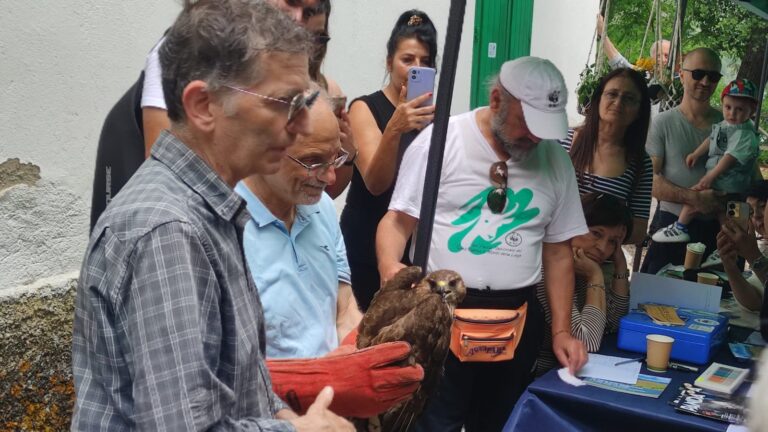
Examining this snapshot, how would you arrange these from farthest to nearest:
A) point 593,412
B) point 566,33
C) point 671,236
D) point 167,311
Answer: point 566,33 → point 671,236 → point 593,412 → point 167,311

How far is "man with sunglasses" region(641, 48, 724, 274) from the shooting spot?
15.5 ft

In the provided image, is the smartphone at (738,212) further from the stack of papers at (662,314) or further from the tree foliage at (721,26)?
the tree foliage at (721,26)

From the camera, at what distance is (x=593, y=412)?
8.14 ft

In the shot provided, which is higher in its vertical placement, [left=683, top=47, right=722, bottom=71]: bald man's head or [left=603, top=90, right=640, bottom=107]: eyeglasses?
[left=683, top=47, right=722, bottom=71]: bald man's head

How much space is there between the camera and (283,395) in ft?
5.22

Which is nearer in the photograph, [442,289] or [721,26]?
[442,289]

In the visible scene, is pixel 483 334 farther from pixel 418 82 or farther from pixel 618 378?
pixel 418 82

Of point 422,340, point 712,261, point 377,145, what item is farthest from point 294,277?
point 712,261

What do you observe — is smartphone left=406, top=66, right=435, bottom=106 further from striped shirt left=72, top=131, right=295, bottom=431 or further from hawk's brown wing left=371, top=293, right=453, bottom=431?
striped shirt left=72, top=131, right=295, bottom=431

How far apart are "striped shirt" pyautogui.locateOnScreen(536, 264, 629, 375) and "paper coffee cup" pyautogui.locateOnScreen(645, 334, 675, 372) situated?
9.4 inches

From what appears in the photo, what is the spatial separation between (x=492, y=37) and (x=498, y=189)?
13.8 ft

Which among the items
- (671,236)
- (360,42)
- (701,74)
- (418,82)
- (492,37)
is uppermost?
(492,37)

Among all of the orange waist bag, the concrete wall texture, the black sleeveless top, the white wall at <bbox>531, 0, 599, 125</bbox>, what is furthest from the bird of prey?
the white wall at <bbox>531, 0, 599, 125</bbox>

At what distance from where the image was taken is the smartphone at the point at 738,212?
4.14m
